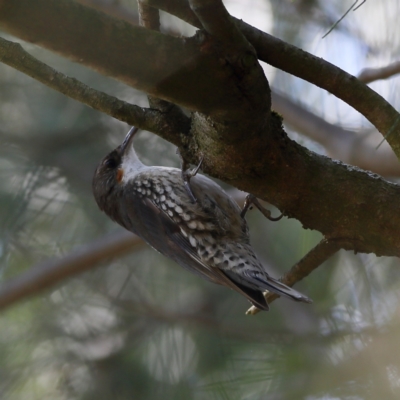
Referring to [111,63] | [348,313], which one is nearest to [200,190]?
[348,313]

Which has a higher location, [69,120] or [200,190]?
[69,120]

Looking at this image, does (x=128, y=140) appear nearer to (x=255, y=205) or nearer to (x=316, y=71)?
(x=255, y=205)

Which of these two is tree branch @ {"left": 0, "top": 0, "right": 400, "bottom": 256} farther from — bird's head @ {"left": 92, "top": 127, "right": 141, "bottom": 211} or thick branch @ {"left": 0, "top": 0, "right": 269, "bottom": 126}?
bird's head @ {"left": 92, "top": 127, "right": 141, "bottom": 211}

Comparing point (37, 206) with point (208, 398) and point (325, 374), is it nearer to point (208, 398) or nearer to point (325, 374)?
point (208, 398)

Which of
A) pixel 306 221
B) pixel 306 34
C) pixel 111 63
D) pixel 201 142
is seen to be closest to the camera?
pixel 111 63

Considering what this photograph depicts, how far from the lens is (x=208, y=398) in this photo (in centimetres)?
275

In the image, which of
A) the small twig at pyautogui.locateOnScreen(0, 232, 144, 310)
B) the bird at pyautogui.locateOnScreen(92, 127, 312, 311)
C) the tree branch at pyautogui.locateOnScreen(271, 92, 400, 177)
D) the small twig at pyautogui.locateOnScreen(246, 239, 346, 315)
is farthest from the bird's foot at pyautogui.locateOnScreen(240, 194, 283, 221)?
the small twig at pyautogui.locateOnScreen(0, 232, 144, 310)

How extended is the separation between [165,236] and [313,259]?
0.91m

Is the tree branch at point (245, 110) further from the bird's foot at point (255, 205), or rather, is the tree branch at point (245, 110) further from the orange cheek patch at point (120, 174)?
the orange cheek patch at point (120, 174)

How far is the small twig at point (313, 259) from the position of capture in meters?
1.97

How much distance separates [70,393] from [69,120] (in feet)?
6.42

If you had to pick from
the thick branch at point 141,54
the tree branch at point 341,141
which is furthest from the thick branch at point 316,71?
the tree branch at point 341,141

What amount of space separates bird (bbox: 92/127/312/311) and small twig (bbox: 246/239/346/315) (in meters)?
0.25

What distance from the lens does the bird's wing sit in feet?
8.45
